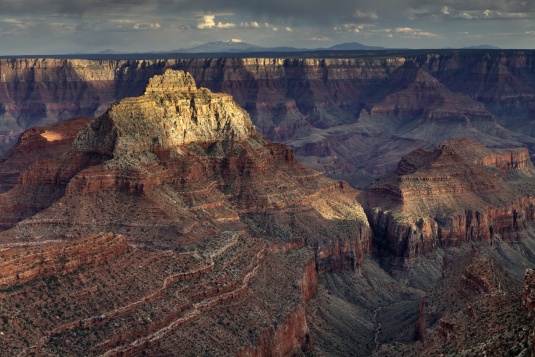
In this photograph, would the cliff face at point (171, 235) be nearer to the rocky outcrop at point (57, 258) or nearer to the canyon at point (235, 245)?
the rocky outcrop at point (57, 258)

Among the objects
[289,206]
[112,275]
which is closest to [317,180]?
[289,206]

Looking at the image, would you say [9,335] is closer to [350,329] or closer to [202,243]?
[202,243]

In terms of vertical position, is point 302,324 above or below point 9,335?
below

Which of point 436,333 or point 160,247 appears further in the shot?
point 160,247

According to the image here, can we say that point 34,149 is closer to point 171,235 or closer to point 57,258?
point 171,235

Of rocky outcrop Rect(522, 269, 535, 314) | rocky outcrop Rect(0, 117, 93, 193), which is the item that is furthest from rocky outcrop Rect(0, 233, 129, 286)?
rocky outcrop Rect(0, 117, 93, 193)

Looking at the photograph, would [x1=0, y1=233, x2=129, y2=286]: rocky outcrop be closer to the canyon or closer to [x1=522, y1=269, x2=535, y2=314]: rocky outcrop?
the canyon

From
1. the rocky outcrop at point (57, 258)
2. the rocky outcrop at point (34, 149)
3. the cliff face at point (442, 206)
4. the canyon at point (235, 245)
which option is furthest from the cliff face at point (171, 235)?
the cliff face at point (442, 206)
